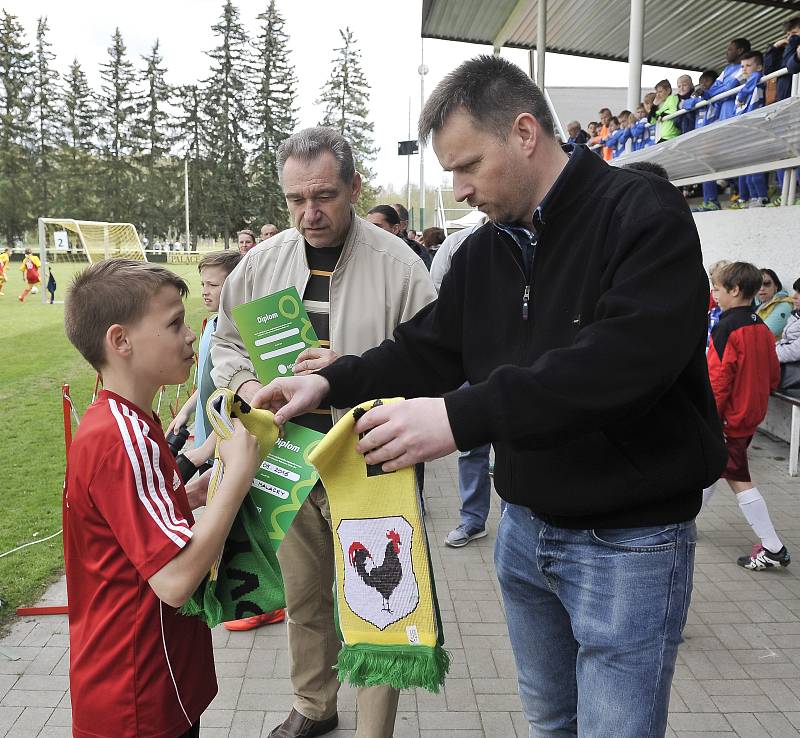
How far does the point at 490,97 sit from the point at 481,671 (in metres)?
2.83

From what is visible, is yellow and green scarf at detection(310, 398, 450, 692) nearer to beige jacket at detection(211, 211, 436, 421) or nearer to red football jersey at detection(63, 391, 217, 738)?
red football jersey at detection(63, 391, 217, 738)

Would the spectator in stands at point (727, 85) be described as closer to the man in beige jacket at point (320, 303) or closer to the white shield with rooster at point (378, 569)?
the man in beige jacket at point (320, 303)

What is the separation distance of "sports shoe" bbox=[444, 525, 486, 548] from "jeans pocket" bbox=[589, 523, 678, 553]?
11.9 feet

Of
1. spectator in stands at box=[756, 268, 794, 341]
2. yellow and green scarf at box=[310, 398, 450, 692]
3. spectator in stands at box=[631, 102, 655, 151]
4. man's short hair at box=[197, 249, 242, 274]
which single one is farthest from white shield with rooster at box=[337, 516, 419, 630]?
spectator in stands at box=[631, 102, 655, 151]

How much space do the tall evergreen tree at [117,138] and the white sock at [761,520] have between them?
65.9 m

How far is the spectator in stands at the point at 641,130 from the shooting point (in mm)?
14250

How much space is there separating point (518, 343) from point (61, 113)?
7403cm

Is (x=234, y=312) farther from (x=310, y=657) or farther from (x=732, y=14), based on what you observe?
(x=732, y=14)

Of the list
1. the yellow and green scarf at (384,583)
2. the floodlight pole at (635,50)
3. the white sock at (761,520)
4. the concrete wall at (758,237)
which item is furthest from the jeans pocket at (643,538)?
the floodlight pole at (635,50)

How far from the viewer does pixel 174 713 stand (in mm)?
1976

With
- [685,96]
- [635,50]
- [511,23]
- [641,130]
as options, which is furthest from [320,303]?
[511,23]

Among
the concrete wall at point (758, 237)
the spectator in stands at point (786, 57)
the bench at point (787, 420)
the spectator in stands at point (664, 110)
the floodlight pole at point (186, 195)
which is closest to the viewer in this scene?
the bench at point (787, 420)

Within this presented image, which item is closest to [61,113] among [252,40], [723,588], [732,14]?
[252,40]

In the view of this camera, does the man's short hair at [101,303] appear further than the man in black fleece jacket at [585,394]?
Yes
